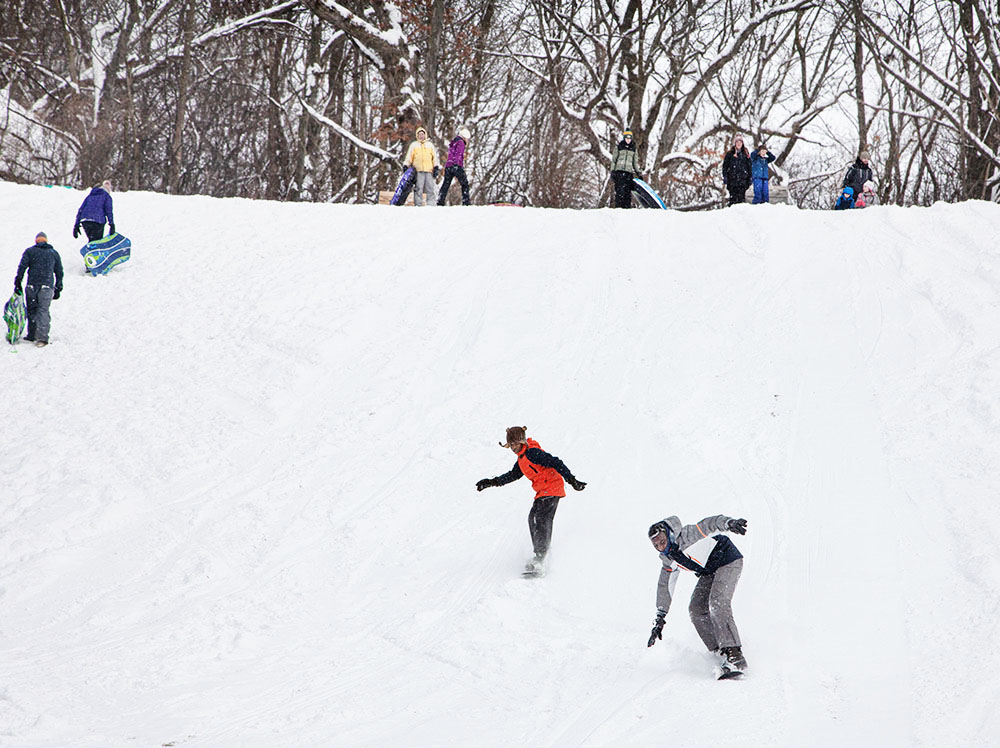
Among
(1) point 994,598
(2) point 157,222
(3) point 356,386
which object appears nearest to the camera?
(1) point 994,598

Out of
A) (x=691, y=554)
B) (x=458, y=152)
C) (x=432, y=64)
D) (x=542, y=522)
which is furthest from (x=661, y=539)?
(x=432, y=64)

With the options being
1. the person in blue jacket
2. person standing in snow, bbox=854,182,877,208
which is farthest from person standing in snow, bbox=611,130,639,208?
person standing in snow, bbox=854,182,877,208

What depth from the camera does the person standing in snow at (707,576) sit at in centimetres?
596

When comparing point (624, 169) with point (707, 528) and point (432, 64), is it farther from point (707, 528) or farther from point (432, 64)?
point (707, 528)

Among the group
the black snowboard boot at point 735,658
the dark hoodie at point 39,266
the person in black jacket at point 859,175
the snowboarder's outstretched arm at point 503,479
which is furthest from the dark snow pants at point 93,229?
the person in black jacket at point 859,175

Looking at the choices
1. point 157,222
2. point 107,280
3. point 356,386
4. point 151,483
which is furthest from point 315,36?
point 151,483

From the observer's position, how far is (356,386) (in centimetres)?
1069

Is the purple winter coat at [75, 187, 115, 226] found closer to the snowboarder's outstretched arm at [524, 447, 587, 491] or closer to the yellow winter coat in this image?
the yellow winter coat

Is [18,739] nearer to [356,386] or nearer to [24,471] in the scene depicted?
[24,471]

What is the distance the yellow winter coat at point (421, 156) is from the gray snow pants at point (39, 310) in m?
7.26

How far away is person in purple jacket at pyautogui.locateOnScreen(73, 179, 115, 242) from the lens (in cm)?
1369

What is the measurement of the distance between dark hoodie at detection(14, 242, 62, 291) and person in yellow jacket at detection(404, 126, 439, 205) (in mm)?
7009

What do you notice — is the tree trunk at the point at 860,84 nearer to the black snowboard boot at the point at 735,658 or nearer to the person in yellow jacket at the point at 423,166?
the person in yellow jacket at the point at 423,166

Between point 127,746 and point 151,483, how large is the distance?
3.88m
